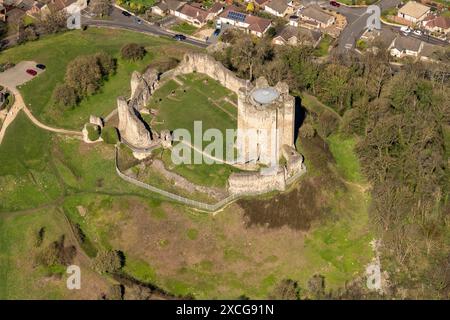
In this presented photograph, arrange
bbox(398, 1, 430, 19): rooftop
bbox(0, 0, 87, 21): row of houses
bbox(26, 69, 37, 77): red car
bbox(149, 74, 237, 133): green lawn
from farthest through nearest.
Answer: bbox(398, 1, 430, 19): rooftop, bbox(0, 0, 87, 21): row of houses, bbox(26, 69, 37, 77): red car, bbox(149, 74, 237, 133): green lawn

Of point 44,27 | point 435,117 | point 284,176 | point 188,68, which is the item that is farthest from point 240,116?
point 44,27

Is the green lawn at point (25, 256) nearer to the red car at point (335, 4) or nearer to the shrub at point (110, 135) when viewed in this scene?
the shrub at point (110, 135)

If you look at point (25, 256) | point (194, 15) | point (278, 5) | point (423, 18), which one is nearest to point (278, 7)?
point (278, 5)

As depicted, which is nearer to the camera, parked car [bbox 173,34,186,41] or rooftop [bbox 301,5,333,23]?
parked car [bbox 173,34,186,41]

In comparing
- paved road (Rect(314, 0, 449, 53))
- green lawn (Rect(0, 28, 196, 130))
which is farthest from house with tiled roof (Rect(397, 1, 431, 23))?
green lawn (Rect(0, 28, 196, 130))

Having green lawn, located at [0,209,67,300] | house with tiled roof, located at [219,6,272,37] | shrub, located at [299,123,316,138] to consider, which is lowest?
green lawn, located at [0,209,67,300]

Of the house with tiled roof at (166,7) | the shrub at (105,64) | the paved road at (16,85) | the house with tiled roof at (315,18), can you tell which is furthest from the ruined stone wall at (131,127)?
the house with tiled roof at (315,18)

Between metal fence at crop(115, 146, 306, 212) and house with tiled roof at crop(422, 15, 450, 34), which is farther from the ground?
house with tiled roof at crop(422, 15, 450, 34)

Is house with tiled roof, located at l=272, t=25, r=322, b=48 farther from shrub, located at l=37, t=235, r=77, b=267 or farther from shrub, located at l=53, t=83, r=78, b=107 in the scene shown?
shrub, located at l=37, t=235, r=77, b=267
